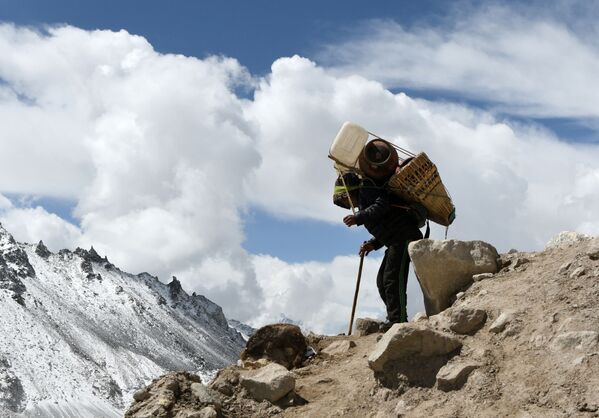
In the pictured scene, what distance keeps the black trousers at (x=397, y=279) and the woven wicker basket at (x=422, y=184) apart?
737mm

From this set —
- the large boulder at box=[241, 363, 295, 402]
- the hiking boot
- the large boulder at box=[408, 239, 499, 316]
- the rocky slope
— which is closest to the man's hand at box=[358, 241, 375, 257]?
the hiking boot

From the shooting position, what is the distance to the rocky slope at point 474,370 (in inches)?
324

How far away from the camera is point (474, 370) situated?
28.9 ft

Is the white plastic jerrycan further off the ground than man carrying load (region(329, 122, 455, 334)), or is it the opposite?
the white plastic jerrycan

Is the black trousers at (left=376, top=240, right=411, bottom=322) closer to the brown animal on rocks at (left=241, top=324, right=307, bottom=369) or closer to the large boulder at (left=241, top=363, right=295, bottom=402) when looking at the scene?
the brown animal on rocks at (left=241, top=324, right=307, bottom=369)

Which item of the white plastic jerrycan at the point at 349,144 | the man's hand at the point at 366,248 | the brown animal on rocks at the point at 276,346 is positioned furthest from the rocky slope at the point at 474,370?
the white plastic jerrycan at the point at 349,144

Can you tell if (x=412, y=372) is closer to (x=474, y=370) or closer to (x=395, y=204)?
(x=474, y=370)

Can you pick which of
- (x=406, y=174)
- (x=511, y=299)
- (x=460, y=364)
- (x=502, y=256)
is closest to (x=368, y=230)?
(x=406, y=174)

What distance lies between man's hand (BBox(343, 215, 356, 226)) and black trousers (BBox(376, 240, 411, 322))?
810mm

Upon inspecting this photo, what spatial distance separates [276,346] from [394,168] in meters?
3.47

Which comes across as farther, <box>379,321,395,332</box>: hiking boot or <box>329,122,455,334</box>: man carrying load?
<box>379,321,395,332</box>: hiking boot

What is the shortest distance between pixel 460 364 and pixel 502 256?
400 centimetres

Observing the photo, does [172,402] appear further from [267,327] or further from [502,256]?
[502,256]

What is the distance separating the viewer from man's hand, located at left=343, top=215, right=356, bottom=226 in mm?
12159
